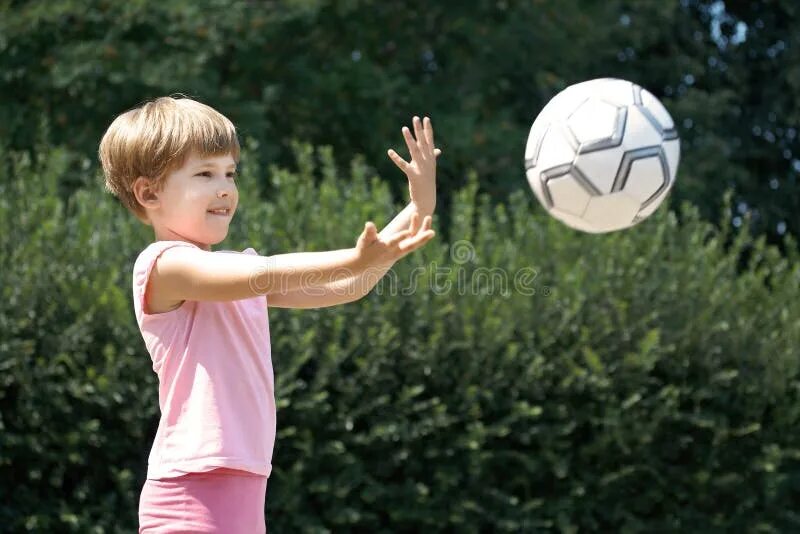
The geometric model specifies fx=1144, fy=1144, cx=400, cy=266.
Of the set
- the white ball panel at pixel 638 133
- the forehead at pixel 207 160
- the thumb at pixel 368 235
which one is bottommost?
the thumb at pixel 368 235

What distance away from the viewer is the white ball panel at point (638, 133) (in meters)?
4.51

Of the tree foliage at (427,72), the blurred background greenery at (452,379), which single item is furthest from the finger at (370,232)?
the tree foliage at (427,72)

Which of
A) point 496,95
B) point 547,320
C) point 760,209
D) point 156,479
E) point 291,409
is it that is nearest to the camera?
point 156,479

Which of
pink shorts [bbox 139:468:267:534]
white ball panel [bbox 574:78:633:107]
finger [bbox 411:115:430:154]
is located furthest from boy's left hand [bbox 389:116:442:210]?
white ball panel [bbox 574:78:633:107]

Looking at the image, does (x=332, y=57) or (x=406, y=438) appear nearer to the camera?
(x=406, y=438)

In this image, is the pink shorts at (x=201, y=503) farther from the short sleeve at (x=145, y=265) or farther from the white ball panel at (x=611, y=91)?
the white ball panel at (x=611, y=91)

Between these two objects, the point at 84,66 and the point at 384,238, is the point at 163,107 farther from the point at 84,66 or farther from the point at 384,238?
the point at 84,66

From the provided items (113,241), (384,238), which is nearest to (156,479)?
(384,238)

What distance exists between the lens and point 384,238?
8.89 feet

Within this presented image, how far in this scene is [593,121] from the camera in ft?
15.0

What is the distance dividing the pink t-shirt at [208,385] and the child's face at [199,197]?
9 centimetres

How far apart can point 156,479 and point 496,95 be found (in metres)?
10.1

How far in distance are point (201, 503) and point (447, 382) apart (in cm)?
354

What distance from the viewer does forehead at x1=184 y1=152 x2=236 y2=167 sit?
303 cm
